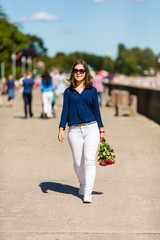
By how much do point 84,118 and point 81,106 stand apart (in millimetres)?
141

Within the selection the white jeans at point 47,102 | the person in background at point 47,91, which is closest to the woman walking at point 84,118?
the person in background at point 47,91

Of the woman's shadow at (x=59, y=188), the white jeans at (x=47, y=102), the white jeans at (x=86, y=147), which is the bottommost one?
the white jeans at (x=47, y=102)

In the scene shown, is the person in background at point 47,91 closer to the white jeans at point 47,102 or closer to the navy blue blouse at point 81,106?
the white jeans at point 47,102

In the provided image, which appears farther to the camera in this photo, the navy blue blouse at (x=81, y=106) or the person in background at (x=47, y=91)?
the person in background at (x=47, y=91)

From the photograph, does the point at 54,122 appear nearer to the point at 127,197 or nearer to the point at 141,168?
the point at 141,168

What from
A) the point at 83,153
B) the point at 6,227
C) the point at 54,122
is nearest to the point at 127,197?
the point at 83,153

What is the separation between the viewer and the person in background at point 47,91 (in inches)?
682

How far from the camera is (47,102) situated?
59.2ft

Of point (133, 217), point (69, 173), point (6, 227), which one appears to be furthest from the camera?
point (69, 173)

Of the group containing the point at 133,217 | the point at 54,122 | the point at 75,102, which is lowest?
the point at 54,122

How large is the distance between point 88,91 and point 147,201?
1.44m

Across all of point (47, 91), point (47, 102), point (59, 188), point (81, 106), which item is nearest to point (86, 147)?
point (81, 106)

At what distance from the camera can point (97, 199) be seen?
20.2 feet

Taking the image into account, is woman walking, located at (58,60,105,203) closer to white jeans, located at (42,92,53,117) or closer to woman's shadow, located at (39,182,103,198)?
woman's shadow, located at (39,182,103,198)
